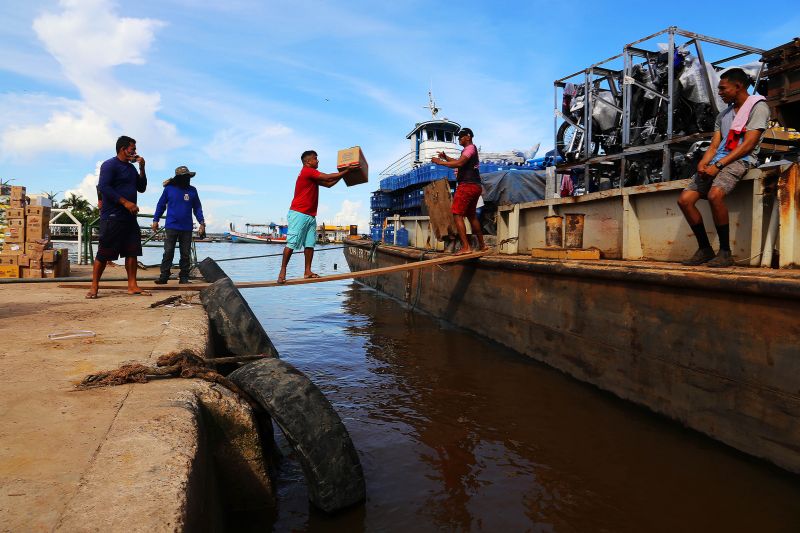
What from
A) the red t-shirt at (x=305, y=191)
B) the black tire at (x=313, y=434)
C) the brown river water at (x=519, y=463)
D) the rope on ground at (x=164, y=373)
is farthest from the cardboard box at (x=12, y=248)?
the black tire at (x=313, y=434)

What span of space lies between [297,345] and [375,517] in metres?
4.69

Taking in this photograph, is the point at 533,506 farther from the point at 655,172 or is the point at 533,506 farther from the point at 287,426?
the point at 655,172

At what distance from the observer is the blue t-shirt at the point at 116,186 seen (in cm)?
527

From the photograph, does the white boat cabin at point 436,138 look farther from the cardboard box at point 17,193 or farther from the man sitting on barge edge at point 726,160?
the man sitting on barge edge at point 726,160

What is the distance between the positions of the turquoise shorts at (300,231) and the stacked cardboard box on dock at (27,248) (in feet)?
13.9

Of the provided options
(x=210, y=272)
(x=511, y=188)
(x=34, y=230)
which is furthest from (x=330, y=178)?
(x=511, y=188)

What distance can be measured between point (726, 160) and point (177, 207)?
660 cm

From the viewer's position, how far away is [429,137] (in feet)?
87.1

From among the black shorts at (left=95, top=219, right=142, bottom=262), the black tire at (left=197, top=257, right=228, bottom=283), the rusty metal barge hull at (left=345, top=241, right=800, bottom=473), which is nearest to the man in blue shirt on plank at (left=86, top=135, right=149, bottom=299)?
the black shorts at (left=95, top=219, right=142, bottom=262)

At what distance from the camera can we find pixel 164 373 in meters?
2.65

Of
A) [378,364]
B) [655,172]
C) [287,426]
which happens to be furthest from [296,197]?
[655,172]

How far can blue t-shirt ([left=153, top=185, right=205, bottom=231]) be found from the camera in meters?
6.88

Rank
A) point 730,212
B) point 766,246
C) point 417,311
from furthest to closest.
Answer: point 417,311, point 730,212, point 766,246

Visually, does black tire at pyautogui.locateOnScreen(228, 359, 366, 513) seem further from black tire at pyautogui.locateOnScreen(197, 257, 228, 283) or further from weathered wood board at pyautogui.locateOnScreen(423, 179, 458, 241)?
weathered wood board at pyautogui.locateOnScreen(423, 179, 458, 241)
